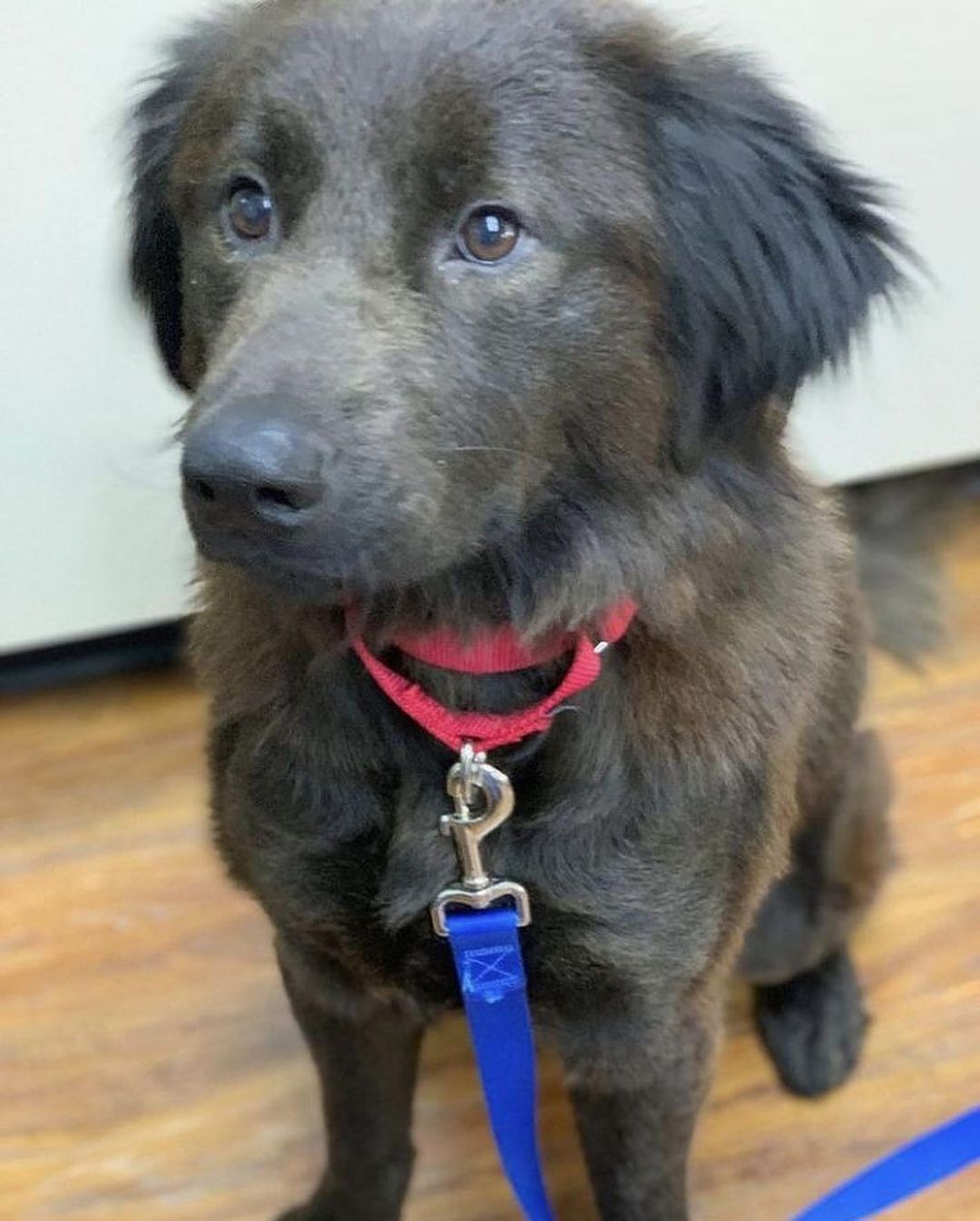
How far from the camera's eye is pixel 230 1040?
1544 millimetres

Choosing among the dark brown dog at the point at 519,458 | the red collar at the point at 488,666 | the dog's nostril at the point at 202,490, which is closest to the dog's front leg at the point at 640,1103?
the dark brown dog at the point at 519,458

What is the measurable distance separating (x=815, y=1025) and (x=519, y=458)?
823 mm

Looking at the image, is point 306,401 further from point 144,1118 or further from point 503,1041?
point 144,1118

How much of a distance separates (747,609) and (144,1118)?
82 centimetres

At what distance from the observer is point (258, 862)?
106 cm

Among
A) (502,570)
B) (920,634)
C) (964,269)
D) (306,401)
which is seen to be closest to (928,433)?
(964,269)

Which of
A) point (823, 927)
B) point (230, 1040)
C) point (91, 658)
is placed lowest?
point (230, 1040)

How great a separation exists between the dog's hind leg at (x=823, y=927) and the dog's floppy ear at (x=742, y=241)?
0.46m

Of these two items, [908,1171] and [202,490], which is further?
[908,1171]

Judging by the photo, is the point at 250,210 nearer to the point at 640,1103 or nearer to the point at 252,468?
the point at 252,468

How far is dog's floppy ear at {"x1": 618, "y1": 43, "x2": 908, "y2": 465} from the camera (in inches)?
36.6

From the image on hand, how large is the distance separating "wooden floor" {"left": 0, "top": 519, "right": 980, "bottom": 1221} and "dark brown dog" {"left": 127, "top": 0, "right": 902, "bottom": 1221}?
299 millimetres

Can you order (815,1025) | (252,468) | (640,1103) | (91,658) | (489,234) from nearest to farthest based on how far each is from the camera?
(252,468) < (489,234) < (640,1103) < (815,1025) < (91,658)

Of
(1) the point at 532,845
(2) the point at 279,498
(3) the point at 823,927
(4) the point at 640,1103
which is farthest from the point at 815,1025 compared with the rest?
(2) the point at 279,498
